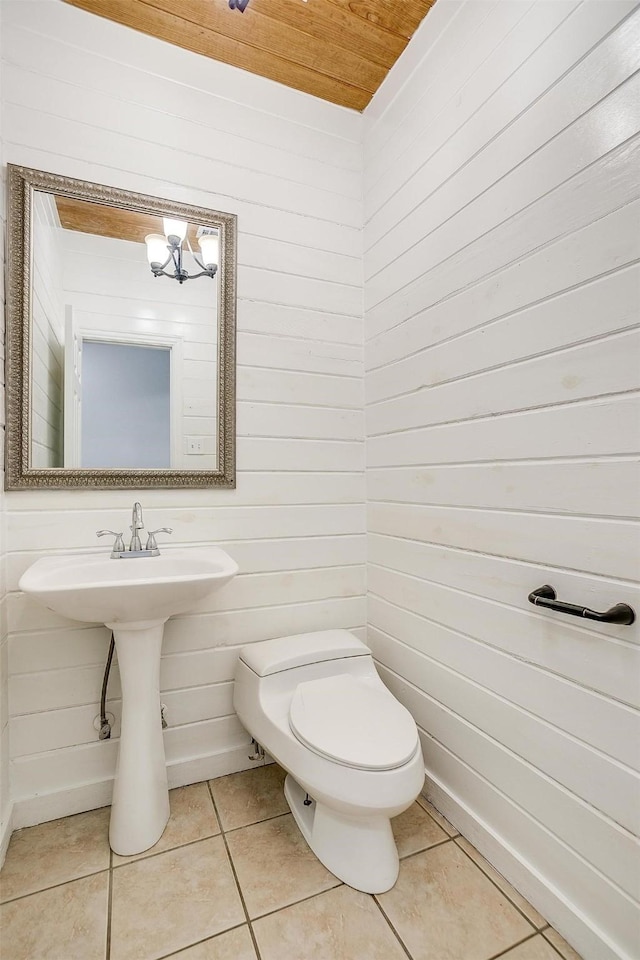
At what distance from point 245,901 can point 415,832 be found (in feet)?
1.77

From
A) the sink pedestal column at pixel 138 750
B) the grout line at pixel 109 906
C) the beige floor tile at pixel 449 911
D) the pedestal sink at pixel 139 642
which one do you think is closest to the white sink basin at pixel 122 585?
the pedestal sink at pixel 139 642

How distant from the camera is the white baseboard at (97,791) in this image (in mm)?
1508

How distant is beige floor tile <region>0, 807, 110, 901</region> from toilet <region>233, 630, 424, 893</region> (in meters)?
0.53

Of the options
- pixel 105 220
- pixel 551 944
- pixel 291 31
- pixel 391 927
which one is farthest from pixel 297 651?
pixel 291 31

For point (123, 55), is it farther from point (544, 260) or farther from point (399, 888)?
point (399, 888)

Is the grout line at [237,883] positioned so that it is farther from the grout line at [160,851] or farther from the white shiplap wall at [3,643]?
the white shiplap wall at [3,643]

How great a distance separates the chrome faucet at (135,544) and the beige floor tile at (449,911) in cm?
116

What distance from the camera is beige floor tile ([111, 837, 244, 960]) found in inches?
44.1

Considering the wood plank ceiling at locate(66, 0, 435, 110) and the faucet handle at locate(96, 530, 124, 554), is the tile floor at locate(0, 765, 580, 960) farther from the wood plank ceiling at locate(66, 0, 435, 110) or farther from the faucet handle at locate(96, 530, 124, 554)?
the wood plank ceiling at locate(66, 0, 435, 110)

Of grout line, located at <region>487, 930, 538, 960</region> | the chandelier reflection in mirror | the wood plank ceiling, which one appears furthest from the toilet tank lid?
the wood plank ceiling

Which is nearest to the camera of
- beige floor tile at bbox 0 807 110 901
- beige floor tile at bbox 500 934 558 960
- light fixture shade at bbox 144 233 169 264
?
beige floor tile at bbox 500 934 558 960

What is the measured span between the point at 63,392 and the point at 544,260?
4.87 ft

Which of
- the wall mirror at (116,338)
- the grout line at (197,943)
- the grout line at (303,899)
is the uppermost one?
the wall mirror at (116,338)

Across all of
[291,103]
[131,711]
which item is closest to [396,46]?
[291,103]
